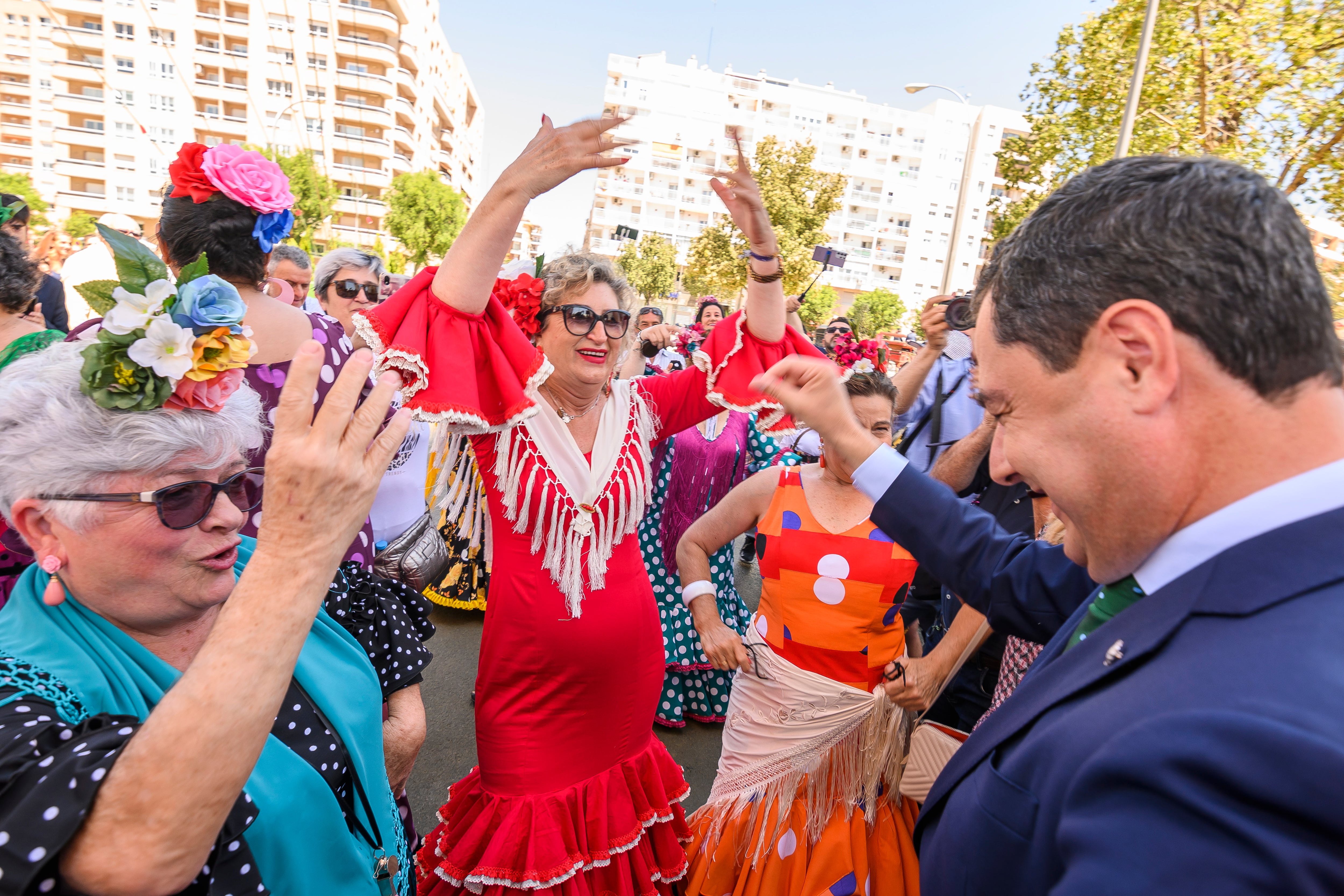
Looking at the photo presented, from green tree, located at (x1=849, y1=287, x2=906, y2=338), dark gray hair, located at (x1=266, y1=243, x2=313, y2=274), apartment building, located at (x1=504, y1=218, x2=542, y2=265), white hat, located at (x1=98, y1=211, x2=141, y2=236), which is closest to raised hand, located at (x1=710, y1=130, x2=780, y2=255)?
dark gray hair, located at (x1=266, y1=243, x2=313, y2=274)

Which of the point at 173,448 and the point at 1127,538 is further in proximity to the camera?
the point at 173,448

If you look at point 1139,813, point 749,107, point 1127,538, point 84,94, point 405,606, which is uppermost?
point 749,107

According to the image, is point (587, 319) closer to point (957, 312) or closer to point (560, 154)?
point (560, 154)

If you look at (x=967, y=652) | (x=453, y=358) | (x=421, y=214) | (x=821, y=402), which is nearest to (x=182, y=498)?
(x=453, y=358)

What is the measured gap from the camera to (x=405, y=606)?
7.06 feet

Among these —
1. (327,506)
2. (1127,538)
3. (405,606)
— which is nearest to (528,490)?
(405,606)

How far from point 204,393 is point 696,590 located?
1768 millimetres

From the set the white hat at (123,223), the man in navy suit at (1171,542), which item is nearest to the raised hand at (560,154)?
the man in navy suit at (1171,542)

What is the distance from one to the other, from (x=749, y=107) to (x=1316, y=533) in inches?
3058

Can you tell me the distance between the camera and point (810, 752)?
7.95ft

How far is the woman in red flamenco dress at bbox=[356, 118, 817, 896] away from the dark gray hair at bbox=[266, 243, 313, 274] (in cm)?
383

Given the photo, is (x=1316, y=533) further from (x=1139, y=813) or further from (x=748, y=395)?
(x=748, y=395)

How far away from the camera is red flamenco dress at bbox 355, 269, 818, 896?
2.25 m

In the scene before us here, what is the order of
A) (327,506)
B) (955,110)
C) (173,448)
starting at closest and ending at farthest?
(327,506) → (173,448) → (955,110)
